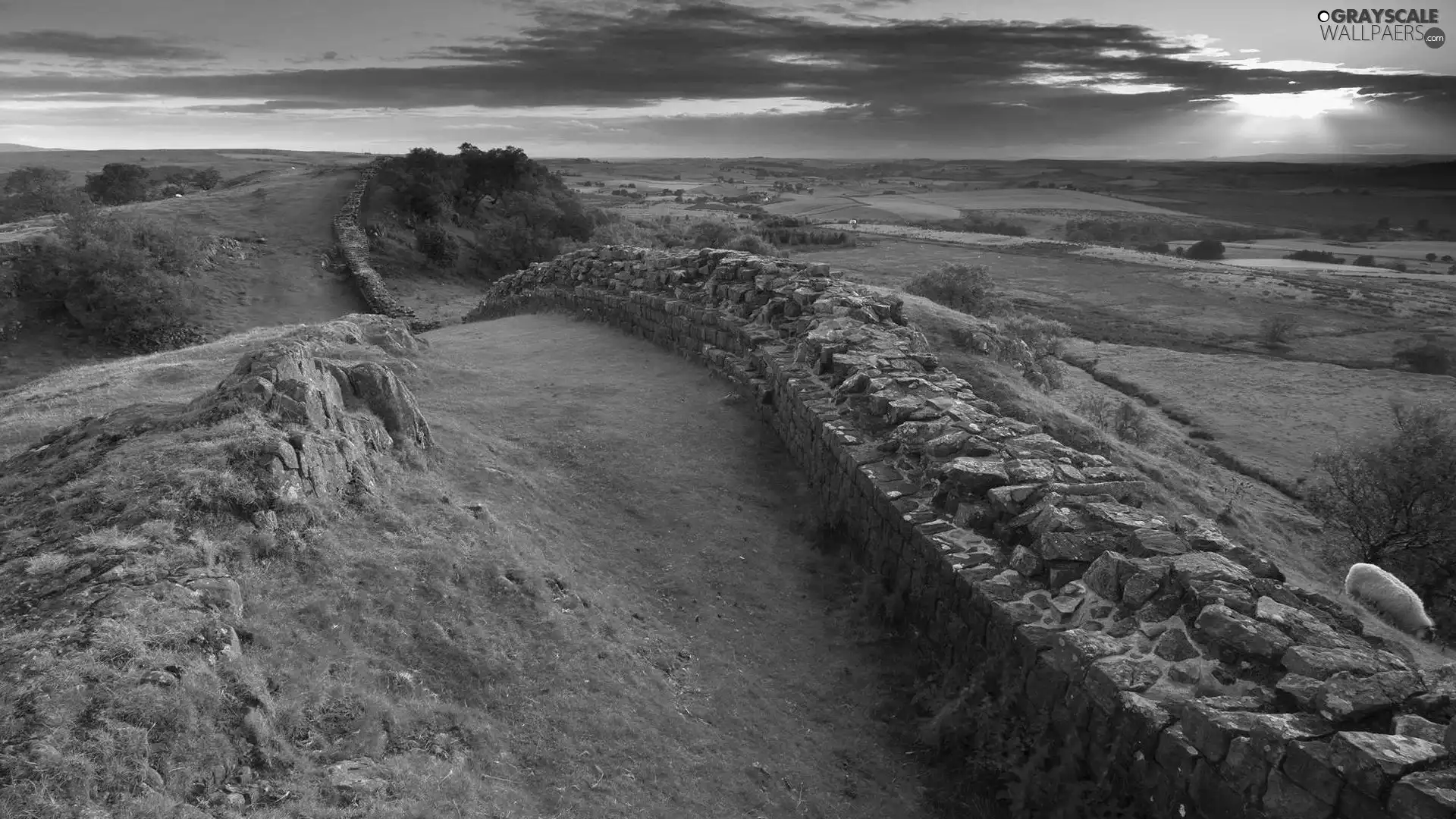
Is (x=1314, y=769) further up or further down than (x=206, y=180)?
further down

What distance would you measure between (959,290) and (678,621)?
2769 cm

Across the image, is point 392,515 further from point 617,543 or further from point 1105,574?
point 1105,574

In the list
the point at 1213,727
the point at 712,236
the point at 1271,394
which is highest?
the point at 712,236

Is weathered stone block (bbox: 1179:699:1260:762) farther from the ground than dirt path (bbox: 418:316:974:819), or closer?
farther from the ground

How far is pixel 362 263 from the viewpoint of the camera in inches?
1453

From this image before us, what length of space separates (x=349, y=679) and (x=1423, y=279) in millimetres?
89035

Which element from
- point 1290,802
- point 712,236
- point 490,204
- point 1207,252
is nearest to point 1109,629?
point 1290,802

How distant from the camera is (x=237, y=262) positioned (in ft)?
117

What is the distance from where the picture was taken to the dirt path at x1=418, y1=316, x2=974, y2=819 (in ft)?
18.6

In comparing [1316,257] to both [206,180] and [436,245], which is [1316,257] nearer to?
[436,245]

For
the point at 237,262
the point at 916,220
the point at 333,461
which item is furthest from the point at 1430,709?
the point at 916,220

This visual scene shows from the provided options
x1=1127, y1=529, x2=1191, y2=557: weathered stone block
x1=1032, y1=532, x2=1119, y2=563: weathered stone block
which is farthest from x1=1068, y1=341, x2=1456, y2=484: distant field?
x1=1032, y1=532, x2=1119, y2=563: weathered stone block

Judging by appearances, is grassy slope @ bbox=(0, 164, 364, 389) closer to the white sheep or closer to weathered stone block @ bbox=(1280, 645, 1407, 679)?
weathered stone block @ bbox=(1280, 645, 1407, 679)

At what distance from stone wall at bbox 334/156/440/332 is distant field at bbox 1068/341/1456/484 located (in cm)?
3015
